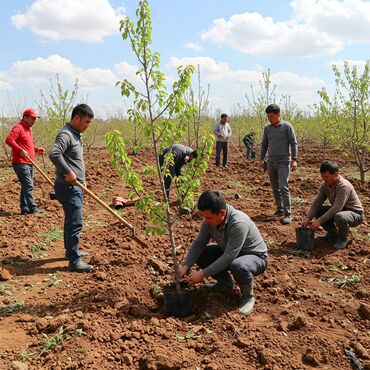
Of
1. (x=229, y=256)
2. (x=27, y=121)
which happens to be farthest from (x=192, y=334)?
(x=27, y=121)

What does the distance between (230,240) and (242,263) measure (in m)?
0.23

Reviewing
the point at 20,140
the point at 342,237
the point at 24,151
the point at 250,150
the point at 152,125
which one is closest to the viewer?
the point at 152,125

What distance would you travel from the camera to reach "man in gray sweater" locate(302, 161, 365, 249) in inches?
188

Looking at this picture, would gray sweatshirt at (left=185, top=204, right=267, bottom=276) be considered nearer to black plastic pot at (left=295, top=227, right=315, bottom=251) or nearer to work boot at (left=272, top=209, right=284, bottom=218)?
black plastic pot at (left=295, top=227, right=315, bottom=251)

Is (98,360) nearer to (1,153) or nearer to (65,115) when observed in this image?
(65,115)

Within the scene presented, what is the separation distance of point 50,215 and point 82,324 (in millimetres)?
4077

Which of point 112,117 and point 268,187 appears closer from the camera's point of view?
point 268,187

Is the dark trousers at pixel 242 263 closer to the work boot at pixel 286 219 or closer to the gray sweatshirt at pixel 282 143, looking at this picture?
the work boot at pixel 286 219

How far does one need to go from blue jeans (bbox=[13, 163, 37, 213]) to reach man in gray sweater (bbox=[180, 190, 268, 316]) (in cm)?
422

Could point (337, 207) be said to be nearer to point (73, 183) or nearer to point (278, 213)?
point (278, 213)

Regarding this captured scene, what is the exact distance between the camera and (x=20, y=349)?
2861 mm

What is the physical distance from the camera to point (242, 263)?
3.29m

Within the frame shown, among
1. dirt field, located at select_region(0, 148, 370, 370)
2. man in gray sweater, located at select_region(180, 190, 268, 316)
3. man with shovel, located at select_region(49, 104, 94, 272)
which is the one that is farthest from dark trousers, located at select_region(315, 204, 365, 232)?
man with shovel, located at select_region(49, 104, 94, 272)

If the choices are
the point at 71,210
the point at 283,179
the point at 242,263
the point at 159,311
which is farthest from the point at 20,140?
the point at 242,263
